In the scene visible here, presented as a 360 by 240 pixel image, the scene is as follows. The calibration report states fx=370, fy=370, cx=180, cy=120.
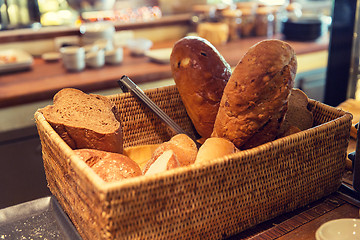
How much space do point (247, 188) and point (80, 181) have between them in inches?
11.6

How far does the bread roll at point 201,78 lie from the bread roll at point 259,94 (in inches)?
6.4

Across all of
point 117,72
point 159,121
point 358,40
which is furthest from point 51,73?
point 358,40

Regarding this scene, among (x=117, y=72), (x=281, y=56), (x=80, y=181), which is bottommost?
(x=117, y=72)

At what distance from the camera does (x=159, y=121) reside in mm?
997

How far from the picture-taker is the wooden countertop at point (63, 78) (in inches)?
66.6

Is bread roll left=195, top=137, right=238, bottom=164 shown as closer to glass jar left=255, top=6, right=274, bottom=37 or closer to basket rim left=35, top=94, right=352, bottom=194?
basket rim left=35, top=94, right=352, bottom=194

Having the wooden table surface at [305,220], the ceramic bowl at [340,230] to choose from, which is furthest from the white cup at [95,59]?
the ceramic bowl at [340,230]

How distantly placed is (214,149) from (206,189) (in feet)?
0.33

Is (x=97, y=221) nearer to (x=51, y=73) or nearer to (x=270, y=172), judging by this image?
(x=270, y=172)

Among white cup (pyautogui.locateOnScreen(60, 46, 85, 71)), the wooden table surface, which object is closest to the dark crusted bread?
the wooden table surface

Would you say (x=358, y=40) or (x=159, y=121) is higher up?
(x=358, y=40)

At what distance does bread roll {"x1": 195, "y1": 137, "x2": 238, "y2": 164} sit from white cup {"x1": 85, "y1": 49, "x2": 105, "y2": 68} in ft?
4.76

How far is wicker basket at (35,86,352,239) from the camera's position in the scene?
1.82ft

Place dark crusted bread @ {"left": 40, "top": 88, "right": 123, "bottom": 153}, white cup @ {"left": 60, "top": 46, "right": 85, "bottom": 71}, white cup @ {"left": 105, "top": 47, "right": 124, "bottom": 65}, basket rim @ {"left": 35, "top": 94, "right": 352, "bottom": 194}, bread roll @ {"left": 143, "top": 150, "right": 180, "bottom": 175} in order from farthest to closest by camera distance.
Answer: white cup @ {"left": 105, "top": 47, "right": 124, "bottom": 65} < white cup @ {"left": 60, "top": 46, "right": 85, "bottom": 71} < dark crusted bread @ {"left": 40, "top": 88, "right": 123, "bottom": 153} < bread roll @ {"left": 143, "top": 150, "right": 180, "bottom": 175} < basket rim @ {"left": 35, "top": 94, "right": 352, "bottom": 194}
